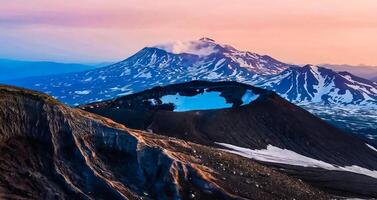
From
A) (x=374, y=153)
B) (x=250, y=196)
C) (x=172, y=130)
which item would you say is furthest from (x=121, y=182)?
(x=374, y=153)

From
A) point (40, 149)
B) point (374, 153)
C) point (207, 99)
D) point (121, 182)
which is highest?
point (40, 149)

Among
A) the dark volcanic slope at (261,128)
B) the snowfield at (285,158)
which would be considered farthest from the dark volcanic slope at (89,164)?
the snowfield at (285,158)

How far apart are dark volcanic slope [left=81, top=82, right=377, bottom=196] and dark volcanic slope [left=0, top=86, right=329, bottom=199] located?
4178 centimetres

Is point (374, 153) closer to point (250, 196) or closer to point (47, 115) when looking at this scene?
point (250, 196)

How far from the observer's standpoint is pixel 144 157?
7588 cm

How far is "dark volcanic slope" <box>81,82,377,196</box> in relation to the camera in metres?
137

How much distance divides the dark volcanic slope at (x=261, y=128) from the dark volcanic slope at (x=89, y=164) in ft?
137

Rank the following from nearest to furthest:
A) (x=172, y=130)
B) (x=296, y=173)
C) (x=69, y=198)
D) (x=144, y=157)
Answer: (x=69, y=198) < (x=144, y=157) < (x=296, y=173) < (x=172, y=130)

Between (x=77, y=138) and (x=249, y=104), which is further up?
(x=77, y=138)

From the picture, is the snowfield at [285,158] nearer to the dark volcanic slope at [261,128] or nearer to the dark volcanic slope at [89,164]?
the dark volcanic slope at [261,128]

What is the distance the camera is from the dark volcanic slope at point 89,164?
65312 millimetres

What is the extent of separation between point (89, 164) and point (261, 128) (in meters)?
88.8

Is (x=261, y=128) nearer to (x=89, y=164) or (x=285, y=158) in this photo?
(x=285, y=158)

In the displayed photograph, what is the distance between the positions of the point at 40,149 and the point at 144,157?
13702mm
